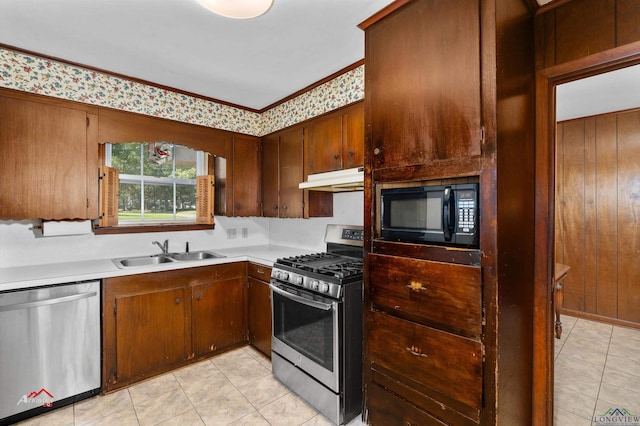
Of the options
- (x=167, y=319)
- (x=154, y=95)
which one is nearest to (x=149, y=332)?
(x=167, y=319)

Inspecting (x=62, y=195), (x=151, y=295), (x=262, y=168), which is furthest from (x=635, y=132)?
(x=62, y=195)

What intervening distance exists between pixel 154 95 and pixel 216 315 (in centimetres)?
211

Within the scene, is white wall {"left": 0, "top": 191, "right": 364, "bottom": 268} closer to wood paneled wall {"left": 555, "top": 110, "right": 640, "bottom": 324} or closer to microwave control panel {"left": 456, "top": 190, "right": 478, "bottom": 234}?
microwave control panel {"left": 456, "top": 190, "right": 478, "bottom": 234}

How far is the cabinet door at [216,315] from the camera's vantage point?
2730mm

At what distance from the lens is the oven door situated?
196cm

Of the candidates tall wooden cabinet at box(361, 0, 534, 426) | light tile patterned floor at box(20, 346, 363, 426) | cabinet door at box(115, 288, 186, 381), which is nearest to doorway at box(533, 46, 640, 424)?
tall wooden cabinet at box(361, 0, 534, 426)

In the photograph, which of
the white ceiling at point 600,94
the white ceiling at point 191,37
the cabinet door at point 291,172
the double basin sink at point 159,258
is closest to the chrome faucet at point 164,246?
the double basin sink at point 159,258

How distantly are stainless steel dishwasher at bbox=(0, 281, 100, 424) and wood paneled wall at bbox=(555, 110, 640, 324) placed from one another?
5.17m

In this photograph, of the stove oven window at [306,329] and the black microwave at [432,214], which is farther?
the stove oven window at [306,329]

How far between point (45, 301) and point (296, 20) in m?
2.45

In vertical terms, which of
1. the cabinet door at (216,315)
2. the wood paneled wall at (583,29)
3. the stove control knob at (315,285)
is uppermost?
the wood paneled wall at (583,29)

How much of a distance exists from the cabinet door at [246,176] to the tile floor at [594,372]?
10.4 ft

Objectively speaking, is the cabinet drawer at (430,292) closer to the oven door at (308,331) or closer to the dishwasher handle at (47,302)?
the oven door at (308,331)

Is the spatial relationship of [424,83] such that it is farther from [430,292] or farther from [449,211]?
[430,292]
